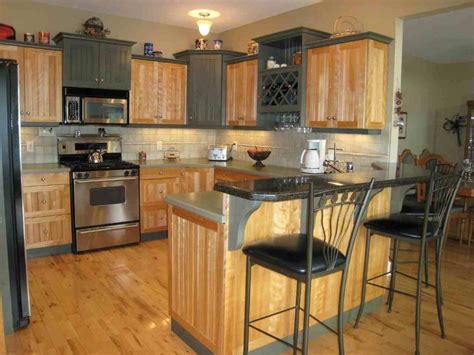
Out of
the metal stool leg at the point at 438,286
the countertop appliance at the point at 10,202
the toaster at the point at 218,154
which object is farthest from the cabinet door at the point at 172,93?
the metal stool leg at the point at 438,286

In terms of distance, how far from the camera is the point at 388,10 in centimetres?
389

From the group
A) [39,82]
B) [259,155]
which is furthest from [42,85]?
[259,155]

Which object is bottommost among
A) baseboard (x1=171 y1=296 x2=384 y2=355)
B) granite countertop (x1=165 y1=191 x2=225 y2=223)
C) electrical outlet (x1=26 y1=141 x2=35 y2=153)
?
baseboard (x1=171 y1=296 x2=384 y2=355)

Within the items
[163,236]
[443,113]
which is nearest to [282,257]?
[163,236]

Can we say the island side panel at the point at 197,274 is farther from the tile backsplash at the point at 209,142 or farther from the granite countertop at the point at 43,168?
the tile backsplash at the point at 209,142

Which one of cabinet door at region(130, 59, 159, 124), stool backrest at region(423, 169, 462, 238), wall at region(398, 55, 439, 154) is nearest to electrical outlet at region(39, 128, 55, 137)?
cabinet door at region(130, 59, 159, 124)

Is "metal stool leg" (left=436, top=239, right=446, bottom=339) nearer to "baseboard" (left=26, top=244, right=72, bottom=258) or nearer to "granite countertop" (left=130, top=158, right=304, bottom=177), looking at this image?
"granite countertop" (left=130, top=158, right=304, bottom=177)

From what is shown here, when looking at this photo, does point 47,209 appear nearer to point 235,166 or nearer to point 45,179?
point 45,179

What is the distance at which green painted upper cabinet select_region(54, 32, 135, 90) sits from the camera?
14.7 feet

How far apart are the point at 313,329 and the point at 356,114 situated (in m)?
2.04

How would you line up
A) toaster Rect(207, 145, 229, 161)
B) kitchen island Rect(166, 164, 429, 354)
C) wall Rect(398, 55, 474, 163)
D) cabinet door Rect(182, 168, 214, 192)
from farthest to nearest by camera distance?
wall Rect(398, 55, 474, 163) → toaster Rect(207, 145, 229, 161) → cabinet door Rect(182, 168, 214, 192) → kitchen island Rect(166, 164, 429, 354)

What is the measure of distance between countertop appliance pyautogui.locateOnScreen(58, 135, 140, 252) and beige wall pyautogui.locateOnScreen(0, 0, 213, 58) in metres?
1.32

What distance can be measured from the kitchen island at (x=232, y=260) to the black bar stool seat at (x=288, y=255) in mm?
139

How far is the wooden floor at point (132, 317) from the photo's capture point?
2.58 m
